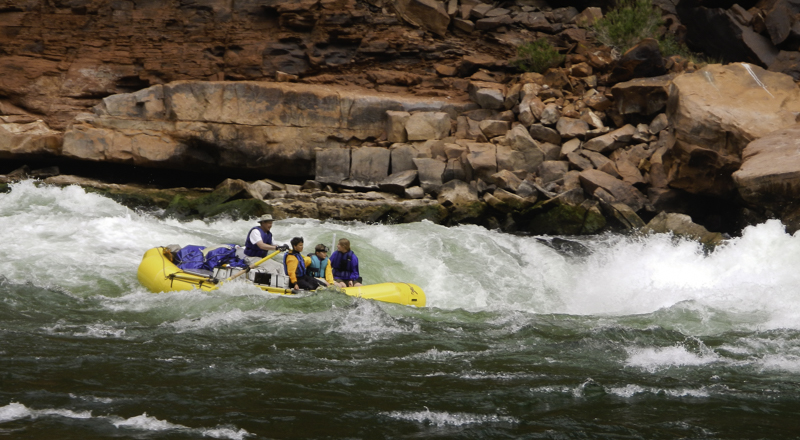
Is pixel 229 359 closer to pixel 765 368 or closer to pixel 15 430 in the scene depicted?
pixel 15 430

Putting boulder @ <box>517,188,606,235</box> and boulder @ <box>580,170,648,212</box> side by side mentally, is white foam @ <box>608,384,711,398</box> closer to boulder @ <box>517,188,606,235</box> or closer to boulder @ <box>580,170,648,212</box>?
boulder @ <box>517,188,606,235</box>

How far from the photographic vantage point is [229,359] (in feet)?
19.3

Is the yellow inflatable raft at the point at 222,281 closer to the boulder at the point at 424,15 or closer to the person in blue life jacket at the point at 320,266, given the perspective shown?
the person in blue life jacket at the point at 320,266

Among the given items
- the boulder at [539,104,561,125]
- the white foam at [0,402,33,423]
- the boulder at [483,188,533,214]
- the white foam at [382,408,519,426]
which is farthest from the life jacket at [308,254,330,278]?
the boulder at [539,104,561,125]

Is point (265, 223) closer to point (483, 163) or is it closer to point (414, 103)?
point (483, 163)

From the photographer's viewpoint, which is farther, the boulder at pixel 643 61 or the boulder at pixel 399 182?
the boulder at pixel 643 61

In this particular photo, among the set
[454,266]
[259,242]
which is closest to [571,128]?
[454,266]

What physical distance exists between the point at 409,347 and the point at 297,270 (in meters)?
2.44

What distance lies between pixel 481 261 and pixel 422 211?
2833mm

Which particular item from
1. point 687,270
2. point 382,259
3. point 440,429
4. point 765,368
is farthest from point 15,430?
point 687,270

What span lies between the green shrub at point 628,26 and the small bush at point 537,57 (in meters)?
1.23

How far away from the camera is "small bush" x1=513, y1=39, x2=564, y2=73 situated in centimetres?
1792

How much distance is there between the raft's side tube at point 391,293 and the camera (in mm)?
8562

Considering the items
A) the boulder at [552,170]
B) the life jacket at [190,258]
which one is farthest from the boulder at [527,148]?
the life jacket at [190,258]
